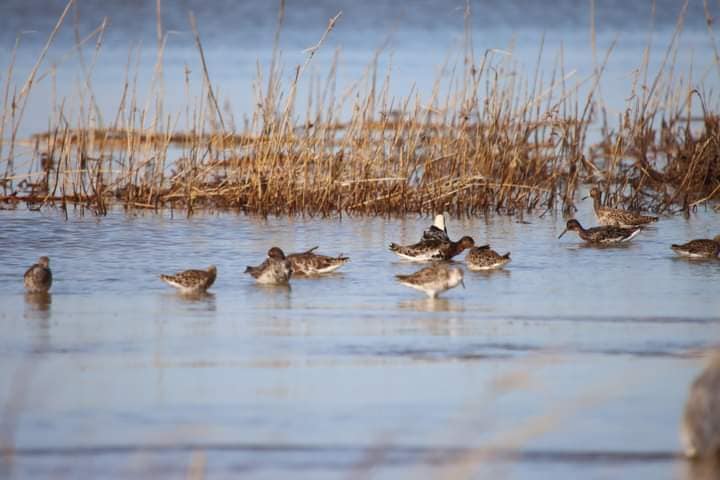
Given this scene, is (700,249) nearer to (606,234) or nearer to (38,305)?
(606,234)

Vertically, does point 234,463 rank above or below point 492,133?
below

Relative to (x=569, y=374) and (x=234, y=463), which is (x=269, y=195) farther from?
(x=234, y=463)

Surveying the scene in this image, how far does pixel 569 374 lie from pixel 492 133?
882 centimetres

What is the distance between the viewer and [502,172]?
1692cm

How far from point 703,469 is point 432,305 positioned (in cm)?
491

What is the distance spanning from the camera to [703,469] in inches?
238

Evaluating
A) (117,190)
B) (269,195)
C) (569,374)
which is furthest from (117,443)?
(117,190)

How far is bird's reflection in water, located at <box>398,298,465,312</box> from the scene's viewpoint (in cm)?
1062

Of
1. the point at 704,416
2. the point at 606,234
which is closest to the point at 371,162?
the point at 606,234

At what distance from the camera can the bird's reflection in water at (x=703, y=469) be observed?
599 cm

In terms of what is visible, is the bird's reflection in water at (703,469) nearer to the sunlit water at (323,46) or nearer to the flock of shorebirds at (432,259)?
the flock of shorebirds at (432,259)

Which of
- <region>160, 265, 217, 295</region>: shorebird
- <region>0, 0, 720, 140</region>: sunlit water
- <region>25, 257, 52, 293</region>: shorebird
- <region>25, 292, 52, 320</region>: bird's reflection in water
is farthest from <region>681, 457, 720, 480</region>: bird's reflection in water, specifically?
<region>0, 0, 720, 140</region>: sunlit water

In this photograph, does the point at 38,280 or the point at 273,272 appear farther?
the point at 273,272

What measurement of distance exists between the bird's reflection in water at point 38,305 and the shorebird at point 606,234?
6.35 metres
